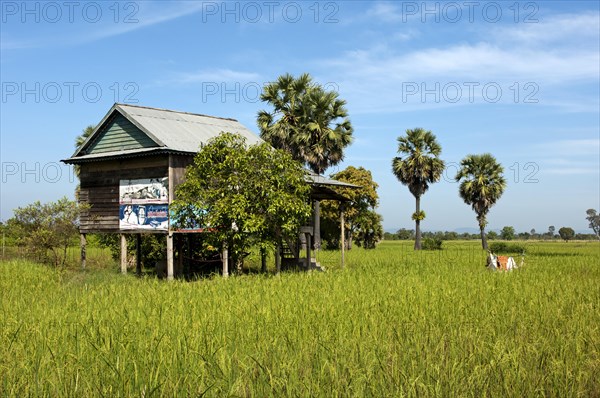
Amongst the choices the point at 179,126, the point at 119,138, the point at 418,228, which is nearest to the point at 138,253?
the point at 119,138

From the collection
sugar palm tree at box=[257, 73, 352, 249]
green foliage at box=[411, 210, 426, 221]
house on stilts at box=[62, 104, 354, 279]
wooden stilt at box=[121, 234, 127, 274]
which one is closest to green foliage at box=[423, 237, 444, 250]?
green foliage at box=[411, 210, 426, 221]

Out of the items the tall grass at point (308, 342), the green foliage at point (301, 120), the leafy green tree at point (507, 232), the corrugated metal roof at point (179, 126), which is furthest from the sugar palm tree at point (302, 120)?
the leafy green tree at point (507, 232)

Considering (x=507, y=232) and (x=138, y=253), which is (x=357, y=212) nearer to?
(x=138, y=253)

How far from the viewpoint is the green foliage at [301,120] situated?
43500 millimetres

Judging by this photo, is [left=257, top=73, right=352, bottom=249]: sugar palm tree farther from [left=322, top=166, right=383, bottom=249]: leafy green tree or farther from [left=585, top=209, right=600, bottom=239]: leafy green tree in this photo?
[left=585, top=209, right=600, bottom=239]: leafy green tree

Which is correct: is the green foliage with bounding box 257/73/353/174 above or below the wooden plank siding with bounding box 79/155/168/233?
above

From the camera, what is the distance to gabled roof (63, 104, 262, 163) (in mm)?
23391

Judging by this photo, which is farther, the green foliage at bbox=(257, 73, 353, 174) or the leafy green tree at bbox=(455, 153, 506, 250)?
the leafy green tree at bbox=(455, 153, 506, 250)

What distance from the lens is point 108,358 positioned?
7.31 meters

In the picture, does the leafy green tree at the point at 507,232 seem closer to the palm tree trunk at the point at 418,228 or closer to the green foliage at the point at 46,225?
the palm tree trunk at the point at 418,228

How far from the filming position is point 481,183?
60.4 metres

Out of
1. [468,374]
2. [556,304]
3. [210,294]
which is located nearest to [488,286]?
[556,304]

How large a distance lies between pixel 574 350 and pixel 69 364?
6647 mm

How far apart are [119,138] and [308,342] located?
19326mm
